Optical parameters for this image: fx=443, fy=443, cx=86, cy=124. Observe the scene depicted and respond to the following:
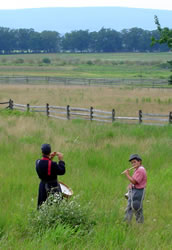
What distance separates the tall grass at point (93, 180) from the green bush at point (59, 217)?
128 mm

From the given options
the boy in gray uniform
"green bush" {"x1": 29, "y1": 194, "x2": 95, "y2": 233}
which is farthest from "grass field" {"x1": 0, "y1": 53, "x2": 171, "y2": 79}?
"green bush" {"x1": 29, "y1": 194, "x2": 95, "y2": 233}

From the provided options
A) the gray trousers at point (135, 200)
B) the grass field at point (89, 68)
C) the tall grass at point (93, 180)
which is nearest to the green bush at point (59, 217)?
the tall grass at point (93, 180)

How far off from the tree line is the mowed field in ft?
467

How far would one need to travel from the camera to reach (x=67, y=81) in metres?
58.5

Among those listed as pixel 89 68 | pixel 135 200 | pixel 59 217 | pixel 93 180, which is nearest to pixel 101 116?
pixel 93 180

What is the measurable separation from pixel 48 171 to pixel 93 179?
3.53 metres

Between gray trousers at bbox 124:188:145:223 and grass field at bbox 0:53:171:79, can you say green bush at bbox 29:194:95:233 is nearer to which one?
gray trousers at bbox 124:188:145:223

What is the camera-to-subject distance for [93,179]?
10.5 meters

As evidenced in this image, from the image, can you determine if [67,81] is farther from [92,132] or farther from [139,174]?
[139,174]

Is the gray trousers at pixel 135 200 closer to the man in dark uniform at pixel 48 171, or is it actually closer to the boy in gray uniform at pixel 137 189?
the boy in gray uniform at pixel 137 189

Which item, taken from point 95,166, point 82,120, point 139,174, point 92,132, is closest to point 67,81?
point 82,120

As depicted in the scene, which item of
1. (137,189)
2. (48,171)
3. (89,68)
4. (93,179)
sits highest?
(48,171)

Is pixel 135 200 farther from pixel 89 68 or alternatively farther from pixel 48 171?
pixel 89 68

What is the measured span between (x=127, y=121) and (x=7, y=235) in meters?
17.9
